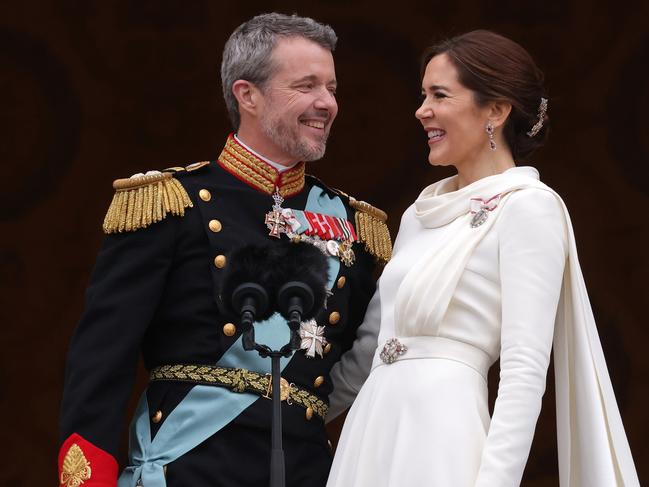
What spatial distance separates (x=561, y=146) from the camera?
486cm

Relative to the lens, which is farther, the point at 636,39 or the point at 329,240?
the point at 636,39

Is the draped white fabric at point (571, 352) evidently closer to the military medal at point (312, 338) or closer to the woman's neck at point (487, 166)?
the woman's neck at point (487, 166)

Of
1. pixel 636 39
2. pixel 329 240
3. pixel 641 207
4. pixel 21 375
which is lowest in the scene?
pixel 21 375

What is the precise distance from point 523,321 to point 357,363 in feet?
1.94

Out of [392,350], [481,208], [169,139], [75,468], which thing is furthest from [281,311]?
[169,139]

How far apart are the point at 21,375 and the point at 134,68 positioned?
934 millimetres

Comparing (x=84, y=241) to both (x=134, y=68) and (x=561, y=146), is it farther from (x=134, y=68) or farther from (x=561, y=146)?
(x=561, y=146)

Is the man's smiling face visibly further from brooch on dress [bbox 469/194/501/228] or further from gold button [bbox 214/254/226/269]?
brooch on dress [bbox 469/194/501/228]

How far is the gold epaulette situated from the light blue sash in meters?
0.37

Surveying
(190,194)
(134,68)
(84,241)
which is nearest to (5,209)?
(84,241)

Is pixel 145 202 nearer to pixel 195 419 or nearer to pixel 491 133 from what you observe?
pixel 195 419

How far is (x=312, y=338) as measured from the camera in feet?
11.0

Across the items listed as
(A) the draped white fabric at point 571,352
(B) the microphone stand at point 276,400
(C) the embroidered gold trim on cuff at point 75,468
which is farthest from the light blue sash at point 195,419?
(B) the microphone stand at point 276,400

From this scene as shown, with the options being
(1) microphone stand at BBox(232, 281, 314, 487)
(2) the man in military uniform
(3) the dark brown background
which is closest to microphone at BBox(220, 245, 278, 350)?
(1) microphone stand at BBox(232, 281, 314, 487)
